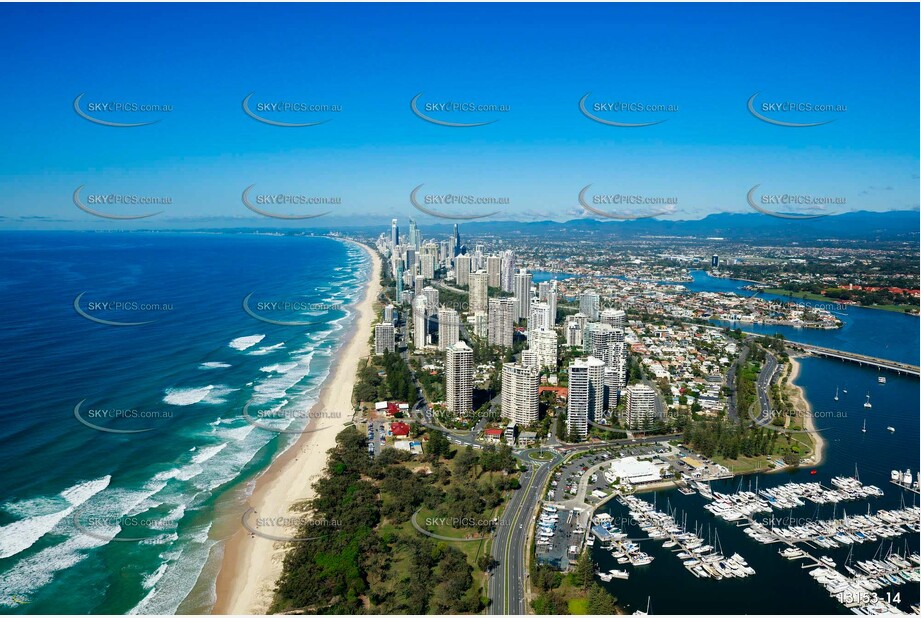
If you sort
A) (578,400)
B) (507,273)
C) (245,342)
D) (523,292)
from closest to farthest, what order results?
1. (578,400)
2. (245,342)
3. (523,292)
4. (507,273)

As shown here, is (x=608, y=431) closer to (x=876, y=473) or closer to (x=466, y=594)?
(x=876, y=473)

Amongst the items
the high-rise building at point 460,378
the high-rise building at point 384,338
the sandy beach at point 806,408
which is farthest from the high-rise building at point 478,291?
the high-rise building at point 460,378

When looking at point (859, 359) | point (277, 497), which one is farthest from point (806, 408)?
point (277, 497)

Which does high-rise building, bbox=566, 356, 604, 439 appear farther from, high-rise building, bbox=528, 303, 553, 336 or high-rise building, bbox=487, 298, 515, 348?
high-rise building, bbox=528, 303, 553, 336

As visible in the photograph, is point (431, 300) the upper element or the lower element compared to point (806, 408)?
upper

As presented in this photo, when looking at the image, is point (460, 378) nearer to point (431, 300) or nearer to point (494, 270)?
point (431, 300)

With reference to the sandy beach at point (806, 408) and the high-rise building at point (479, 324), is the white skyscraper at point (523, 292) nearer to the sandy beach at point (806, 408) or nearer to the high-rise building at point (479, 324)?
the high-rise building at point (479, 324)

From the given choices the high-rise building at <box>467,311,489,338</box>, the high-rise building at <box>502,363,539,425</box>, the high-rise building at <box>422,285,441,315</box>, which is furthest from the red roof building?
the high-rise building at <box>422,285,441,315</box>
